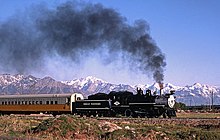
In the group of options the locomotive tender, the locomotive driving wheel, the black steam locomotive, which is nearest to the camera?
the black steam locomotive

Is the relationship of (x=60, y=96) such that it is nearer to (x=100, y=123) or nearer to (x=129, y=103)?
(x=129, y=103)

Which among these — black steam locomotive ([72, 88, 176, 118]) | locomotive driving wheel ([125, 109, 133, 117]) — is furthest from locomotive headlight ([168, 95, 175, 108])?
locomotive driving wheel ([125, 109, 133, 117])

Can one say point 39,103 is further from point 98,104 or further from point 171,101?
point 171,101

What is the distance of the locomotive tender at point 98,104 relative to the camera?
159 feet

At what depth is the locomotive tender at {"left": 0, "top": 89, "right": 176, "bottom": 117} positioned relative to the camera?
4838 cm

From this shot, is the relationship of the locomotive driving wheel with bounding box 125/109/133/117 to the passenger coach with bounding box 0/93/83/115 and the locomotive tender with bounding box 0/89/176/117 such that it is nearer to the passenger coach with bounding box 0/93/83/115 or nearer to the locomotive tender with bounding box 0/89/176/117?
the locomotive tender with bounding box 0/89/176/117

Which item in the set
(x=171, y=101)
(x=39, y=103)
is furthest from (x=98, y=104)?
(x=39, y=103)

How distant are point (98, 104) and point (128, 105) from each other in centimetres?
431

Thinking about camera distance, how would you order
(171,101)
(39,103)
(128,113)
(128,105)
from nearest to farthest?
(171,101), (128,105), (128,113), (39,103)

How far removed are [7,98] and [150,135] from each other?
37.9m

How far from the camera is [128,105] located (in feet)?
163

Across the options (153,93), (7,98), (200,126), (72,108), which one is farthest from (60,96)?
(200,126)

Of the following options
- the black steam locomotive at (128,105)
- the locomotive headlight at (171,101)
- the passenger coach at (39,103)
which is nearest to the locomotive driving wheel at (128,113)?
the black steam locomotive at (128,105)

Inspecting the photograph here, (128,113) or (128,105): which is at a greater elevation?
(128,105)
